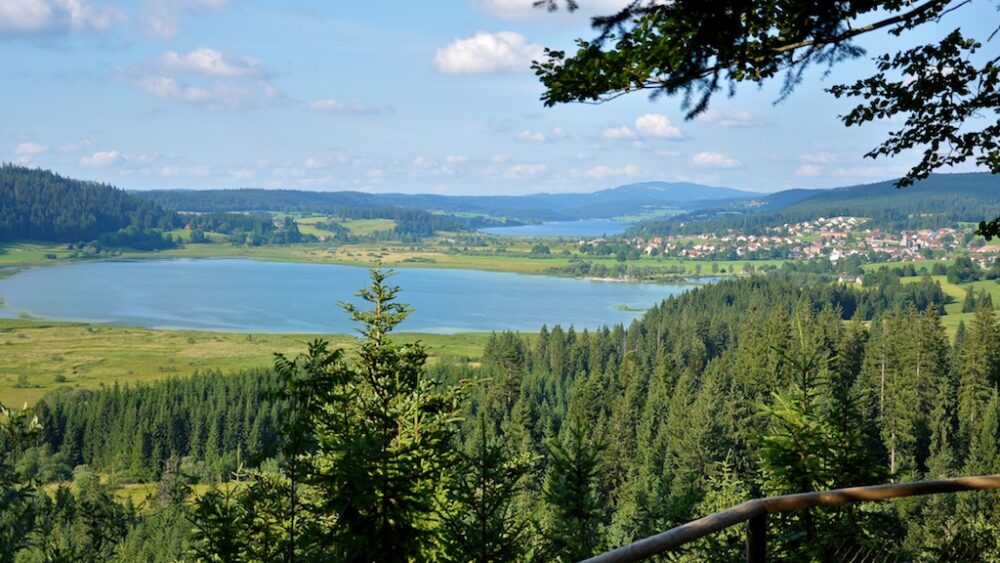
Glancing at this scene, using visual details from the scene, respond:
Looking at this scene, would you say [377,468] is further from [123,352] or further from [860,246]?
[860,246]

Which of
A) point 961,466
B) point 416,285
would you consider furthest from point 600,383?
point 416,285

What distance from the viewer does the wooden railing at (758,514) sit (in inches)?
110

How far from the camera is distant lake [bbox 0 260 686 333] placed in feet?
350

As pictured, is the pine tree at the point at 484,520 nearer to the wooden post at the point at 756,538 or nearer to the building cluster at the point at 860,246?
the wooden post at the point at 756,538

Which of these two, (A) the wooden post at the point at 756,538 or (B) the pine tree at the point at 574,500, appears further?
(B) the pine tree at the point at 574,500

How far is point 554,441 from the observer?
415 inches

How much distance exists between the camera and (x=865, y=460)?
9.32m

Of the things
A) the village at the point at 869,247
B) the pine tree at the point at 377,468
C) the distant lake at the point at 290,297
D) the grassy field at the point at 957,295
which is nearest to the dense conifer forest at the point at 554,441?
the pine tree at the point at 377,468

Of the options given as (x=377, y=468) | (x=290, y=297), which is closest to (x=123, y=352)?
(x=290, y=297)

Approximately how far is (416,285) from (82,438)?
283ft

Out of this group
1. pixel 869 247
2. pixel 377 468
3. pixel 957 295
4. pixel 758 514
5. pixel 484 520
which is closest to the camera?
pixel 758 514

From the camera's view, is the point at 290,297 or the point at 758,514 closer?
the point at 758,514

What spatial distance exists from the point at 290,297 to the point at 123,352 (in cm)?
4451

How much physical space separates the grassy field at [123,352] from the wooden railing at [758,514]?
74.6 meters
